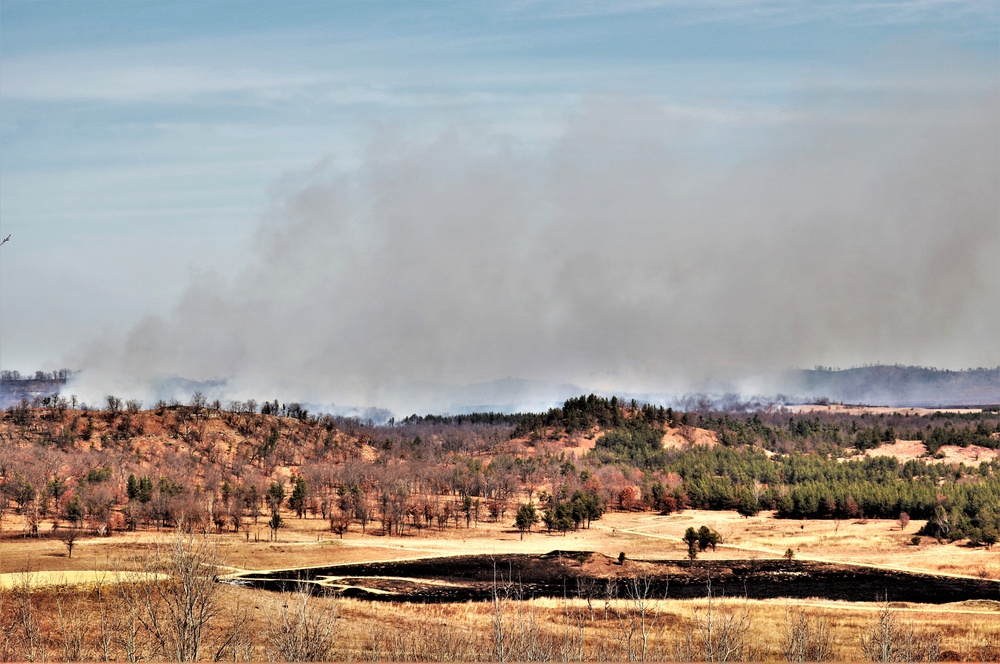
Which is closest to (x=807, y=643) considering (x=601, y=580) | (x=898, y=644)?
(x=898, y=644)

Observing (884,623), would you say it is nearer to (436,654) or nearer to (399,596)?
(436,654)

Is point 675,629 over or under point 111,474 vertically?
under

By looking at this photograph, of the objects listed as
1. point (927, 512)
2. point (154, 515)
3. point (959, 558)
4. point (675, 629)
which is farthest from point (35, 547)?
point (927, 512)

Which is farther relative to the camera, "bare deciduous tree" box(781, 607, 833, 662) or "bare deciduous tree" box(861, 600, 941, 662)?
"bare deciduous tree" box(781, 607, 833, 662)

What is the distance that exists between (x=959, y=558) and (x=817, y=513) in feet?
172

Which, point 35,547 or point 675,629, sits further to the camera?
point 35,547

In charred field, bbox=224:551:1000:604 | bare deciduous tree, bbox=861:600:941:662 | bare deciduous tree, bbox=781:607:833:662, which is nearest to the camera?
bare deciduous tree, bbox=861:600:941:662

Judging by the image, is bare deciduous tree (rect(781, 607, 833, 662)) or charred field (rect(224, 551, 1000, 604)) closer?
bare deciduous tree (rect(781, 607, 833, 662))

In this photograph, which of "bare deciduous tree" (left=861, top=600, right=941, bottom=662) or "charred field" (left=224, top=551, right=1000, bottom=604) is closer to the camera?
"bare deciduous tree" (left=861, top=600, right=941, bottom=662)

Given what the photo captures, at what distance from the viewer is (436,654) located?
70500 millimetres

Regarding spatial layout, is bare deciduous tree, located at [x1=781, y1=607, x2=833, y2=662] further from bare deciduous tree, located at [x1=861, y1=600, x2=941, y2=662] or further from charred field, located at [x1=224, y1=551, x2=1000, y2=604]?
charred field, located at [x1=224, y1=551, x2=1000, y2=604]

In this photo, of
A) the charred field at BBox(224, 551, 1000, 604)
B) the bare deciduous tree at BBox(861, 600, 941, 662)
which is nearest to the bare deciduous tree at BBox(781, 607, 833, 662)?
the bare deciduous tree at BBox(861, 600, 941, 662)

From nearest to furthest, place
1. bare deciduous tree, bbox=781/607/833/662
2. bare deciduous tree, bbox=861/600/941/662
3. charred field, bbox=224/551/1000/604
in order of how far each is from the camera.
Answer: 1. bare deciduous tree, bbox=861/600/941/662
2. bare deciduous tree, bbox=781/607/833/662
3. charred field, bbox=224/551/1000/604

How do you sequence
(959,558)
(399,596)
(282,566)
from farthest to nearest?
(959,558) → (282,566) → (399,596)
